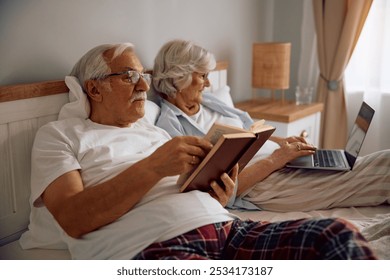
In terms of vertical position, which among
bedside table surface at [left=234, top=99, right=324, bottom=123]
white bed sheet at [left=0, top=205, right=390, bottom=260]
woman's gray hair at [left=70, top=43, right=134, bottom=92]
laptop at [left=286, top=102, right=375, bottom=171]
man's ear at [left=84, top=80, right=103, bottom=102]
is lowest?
white bed sheet at [left=0, top=205, right=390, bottom=260]

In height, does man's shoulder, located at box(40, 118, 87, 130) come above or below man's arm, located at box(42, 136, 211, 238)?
above

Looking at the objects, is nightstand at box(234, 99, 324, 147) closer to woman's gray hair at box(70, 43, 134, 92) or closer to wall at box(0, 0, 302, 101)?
wall at box(0, 0, 302, 101)

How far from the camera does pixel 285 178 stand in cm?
153

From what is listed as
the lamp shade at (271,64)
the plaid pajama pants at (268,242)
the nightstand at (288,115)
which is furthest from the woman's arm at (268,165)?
the lamp shade at (271,64)

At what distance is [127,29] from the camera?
5.79 ft

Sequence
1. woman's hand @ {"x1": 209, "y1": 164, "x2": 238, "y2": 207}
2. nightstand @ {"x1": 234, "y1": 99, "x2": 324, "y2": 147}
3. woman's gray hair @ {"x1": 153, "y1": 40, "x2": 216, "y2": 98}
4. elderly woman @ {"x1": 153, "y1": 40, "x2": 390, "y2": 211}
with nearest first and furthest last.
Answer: woman's hand @ {"x1": 209, "y1": 164, "x2": 238, "y2": 207} → elderly woman @ {"x1": 153, "y1": 40, "x2": 390, "y2": 211} → woman's gray hair @ {"x1": 153, "y1": 40, "x2": 216, "y2": 98} → nightstand @ {"x1": 234, "y1": 99, "x2": 324, "y2": 147}

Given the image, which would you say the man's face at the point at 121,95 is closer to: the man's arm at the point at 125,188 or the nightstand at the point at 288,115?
the man's arm at the point at 125,188

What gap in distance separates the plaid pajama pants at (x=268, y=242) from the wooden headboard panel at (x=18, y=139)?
0.49m

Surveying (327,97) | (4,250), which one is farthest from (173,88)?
(327,97)

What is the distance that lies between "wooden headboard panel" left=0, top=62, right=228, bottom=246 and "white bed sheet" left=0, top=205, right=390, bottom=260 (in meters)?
0.08

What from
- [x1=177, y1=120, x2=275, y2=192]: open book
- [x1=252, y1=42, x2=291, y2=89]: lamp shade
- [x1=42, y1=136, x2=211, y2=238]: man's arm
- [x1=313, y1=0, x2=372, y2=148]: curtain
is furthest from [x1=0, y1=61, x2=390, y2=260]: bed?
[x1=313, y1=0, x2=372, y2=148]: curtain

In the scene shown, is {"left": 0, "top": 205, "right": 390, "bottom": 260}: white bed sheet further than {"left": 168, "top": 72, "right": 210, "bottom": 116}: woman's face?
No

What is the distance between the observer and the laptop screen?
60.6 inches

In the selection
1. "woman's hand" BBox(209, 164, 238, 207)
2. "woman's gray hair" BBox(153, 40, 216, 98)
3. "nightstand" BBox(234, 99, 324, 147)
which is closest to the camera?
"woman's hand" BBox(209, 164, 238, 207)
